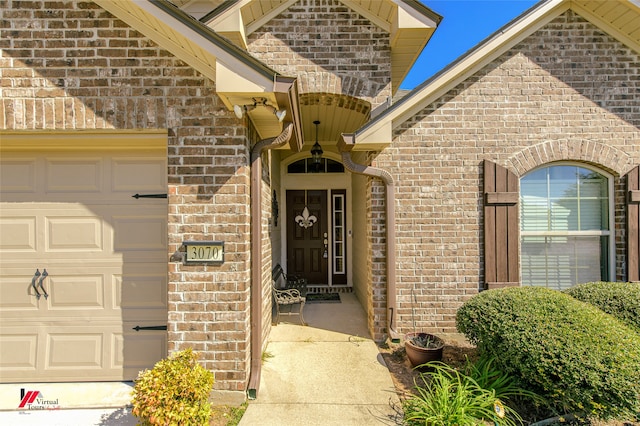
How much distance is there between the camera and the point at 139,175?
3.43 meters

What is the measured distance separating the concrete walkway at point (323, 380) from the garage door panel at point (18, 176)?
328 cm

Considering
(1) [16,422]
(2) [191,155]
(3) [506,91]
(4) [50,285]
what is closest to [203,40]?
(2) [191,155]

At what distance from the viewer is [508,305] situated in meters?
3.34

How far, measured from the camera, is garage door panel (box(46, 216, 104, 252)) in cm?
338

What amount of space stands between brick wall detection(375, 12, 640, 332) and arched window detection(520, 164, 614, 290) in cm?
24

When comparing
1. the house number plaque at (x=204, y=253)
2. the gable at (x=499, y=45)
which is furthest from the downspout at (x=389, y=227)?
the house number plaque at (x=204, y=253)

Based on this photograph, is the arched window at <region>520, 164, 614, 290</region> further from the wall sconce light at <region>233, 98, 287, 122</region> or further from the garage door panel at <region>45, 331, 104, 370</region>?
the garage door panel at <region>45, 331, 104, 370</region>

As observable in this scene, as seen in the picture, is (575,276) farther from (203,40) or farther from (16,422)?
(16,422)

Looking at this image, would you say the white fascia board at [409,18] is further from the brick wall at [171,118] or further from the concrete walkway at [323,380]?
the concrete walkway at [323,380]

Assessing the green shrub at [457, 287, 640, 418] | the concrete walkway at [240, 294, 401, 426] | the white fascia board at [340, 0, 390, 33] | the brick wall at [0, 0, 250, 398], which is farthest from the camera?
the white fascia board at [340, 0, 390, 33]

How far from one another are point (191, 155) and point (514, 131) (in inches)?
174

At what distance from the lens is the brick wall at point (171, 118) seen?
10.2 feet

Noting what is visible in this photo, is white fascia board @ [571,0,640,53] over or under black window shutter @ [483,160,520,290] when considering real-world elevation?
over

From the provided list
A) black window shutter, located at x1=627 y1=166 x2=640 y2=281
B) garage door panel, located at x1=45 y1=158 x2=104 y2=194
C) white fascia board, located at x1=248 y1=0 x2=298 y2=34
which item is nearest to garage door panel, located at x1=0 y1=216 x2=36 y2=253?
garage door panel, located at x1=45 y1=158 x2=104 y2=194
